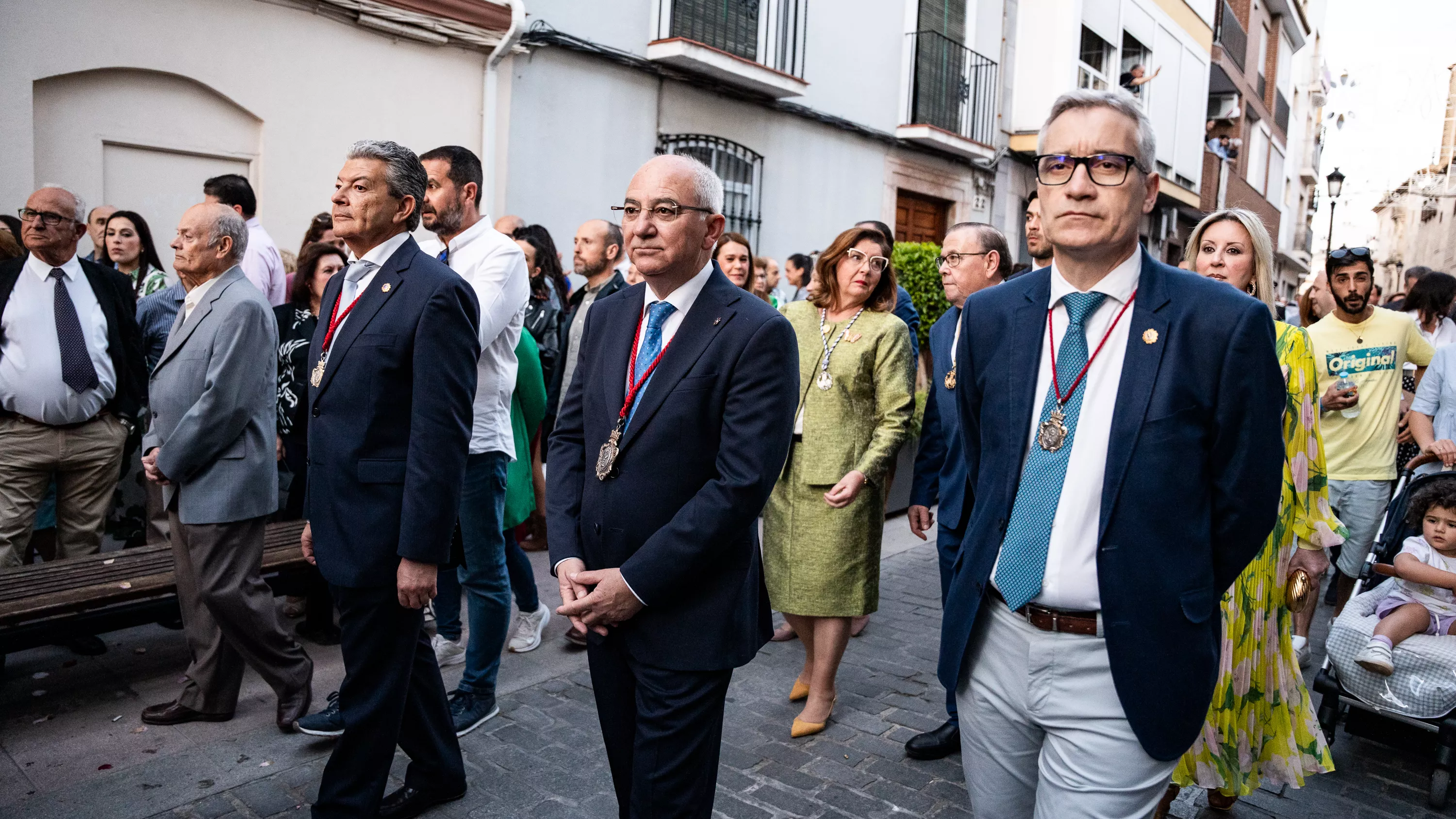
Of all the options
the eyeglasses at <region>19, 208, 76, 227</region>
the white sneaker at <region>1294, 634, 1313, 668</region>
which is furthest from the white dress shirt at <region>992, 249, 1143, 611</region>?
the eyeglasses at <region>19, 208, 76, 227</region>

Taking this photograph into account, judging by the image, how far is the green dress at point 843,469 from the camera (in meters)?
4.32

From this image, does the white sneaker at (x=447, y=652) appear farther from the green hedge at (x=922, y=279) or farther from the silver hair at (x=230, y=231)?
the green hedge at (x=922, y=279)

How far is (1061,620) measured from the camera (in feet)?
6.88

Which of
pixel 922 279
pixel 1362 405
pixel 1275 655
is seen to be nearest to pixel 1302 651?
pixel 1362 405

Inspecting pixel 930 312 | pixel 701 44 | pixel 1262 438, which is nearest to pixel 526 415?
pixel 1262 438

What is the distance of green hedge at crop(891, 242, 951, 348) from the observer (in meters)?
9.57

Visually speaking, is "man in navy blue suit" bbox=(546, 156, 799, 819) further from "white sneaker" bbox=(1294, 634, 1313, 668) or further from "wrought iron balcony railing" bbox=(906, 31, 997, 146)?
"wrought iron balcony railing" bbox=(906, 31, 997, 146)

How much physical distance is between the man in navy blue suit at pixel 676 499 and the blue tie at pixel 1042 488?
60 centimetres

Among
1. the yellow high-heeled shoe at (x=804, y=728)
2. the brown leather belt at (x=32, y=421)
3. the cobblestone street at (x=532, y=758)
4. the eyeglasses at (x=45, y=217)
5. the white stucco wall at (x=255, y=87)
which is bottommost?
the cobblestone street at (x=532, y=758)

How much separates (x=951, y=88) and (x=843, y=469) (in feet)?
41.0

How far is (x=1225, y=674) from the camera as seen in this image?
11.0ft

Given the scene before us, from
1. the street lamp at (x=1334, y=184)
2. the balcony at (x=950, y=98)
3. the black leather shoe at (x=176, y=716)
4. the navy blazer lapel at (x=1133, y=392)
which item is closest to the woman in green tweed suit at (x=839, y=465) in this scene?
the navy blazer lapel at (x=1133, y=392)

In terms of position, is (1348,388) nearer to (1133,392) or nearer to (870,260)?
(870,260)

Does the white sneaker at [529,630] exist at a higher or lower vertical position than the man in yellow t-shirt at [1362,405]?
lower
